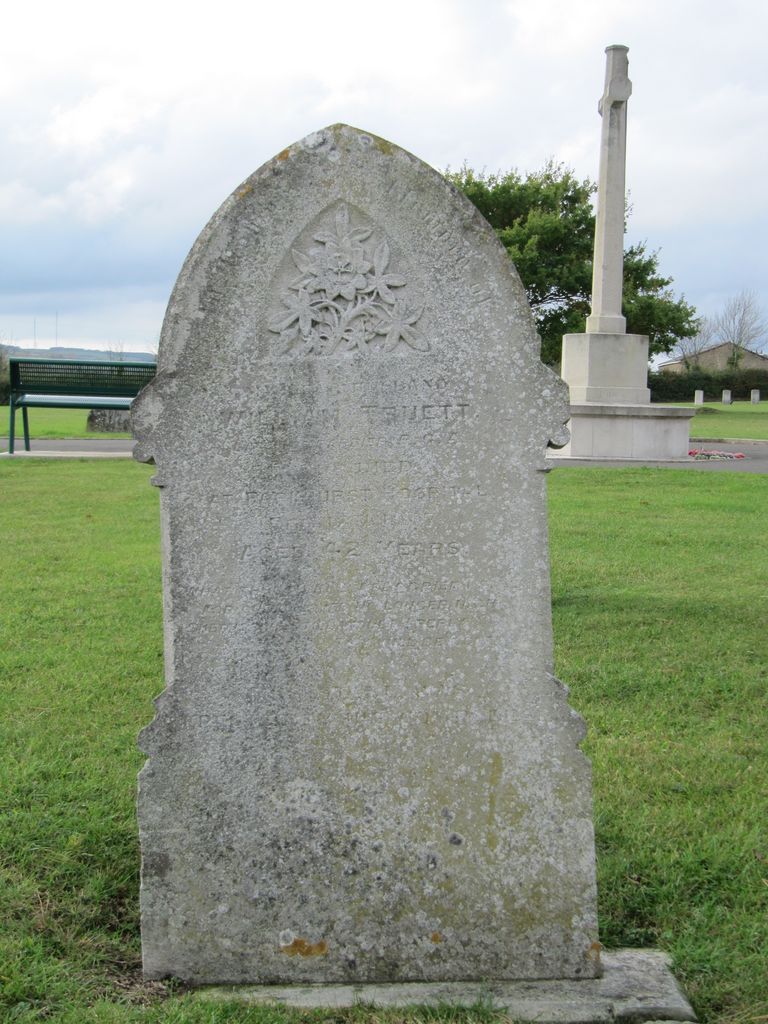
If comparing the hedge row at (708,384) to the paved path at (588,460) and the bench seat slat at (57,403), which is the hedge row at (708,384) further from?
the bench seat slat at (57,403)

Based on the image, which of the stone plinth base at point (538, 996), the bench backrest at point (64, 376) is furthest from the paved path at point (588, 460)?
the stone plinth base at point (538, 996)

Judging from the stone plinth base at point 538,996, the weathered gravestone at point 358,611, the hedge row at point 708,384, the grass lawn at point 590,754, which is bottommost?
the stone plinth base at point 538,996

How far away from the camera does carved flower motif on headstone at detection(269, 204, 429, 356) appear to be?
9.11 ft

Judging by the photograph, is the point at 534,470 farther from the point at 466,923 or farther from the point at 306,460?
the point at 466,923

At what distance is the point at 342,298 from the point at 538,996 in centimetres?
199

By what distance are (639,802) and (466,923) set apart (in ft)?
4.32

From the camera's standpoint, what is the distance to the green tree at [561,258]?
33.9m

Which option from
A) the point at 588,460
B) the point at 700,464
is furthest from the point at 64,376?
the point at 700,464

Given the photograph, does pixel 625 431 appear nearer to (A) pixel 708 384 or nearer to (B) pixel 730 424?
(B) pixel 730 424

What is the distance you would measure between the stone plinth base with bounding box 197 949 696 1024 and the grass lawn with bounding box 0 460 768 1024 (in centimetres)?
7

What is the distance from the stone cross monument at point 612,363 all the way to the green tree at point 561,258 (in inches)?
650

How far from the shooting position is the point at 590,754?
14.4 feet

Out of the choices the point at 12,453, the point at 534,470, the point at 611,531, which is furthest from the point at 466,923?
the point at 12,453

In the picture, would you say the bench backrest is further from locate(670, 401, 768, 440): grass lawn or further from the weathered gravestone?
the weathered gravestone
